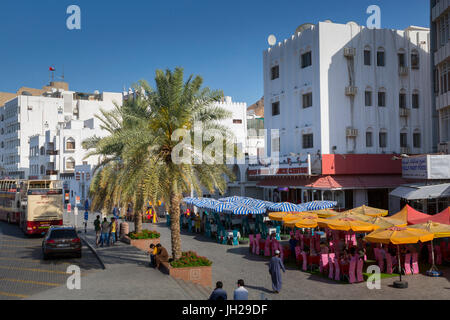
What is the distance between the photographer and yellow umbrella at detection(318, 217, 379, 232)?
18156 mm

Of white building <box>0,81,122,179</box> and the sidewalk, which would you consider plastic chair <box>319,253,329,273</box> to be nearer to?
the sidewalk

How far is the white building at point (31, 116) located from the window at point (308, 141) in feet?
196

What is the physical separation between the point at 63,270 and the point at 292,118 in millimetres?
24949

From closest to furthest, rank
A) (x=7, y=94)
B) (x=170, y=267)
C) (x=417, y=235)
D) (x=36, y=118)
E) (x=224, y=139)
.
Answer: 1. (x=417, y=235)
2. (x=170, y=267)
3. (x=224, y=139)
4. (x=36, y=118)
5. (x=7, y=94)

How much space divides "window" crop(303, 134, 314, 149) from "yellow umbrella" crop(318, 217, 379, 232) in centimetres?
1681

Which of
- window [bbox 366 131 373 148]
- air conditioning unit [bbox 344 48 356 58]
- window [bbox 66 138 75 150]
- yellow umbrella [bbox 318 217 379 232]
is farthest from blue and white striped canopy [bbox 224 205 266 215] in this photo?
window [bbox 66 138 75 150]

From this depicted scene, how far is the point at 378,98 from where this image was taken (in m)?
36.1

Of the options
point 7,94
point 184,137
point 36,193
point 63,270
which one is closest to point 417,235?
point 184,137

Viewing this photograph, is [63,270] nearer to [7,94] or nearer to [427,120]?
[427,120]

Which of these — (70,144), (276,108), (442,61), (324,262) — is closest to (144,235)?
(324,262)

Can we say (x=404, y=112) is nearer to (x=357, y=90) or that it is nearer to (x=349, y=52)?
(x=357, y=90)

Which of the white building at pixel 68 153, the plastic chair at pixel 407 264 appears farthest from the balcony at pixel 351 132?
the white building at pixel 68 153

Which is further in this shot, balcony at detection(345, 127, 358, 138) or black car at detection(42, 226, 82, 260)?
balcony at detection(345, 127, 358, 138)

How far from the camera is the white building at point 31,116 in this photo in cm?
8500
